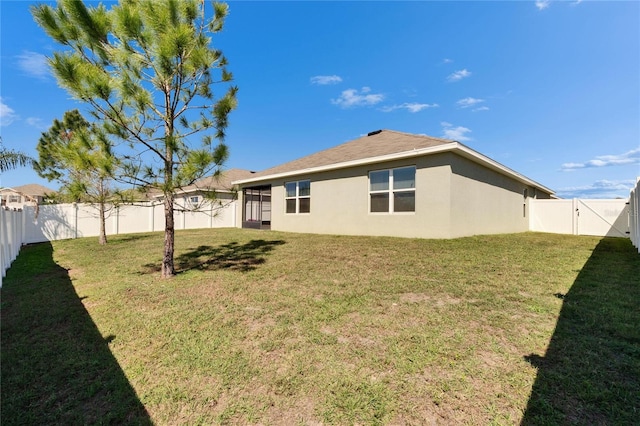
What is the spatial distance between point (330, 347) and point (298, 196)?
432 inches

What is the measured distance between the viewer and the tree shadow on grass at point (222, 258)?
641 cm

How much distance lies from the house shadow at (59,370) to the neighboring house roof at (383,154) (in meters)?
8.48

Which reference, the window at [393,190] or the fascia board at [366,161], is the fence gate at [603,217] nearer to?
the window at [393,190]

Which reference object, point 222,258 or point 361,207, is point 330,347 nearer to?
point 222,258

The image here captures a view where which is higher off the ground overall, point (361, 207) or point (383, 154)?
point (383, 154)

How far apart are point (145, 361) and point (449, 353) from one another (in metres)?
2.86

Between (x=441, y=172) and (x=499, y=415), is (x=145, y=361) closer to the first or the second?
(x=499, y=415)

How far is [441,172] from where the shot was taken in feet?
28.7

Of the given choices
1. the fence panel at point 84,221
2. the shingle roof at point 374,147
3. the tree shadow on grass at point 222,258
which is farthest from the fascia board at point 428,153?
the tree shadow on grass at point 222,258

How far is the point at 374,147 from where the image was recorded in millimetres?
11336

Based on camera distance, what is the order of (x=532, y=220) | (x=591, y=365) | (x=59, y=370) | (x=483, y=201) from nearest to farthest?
1. (x=591, y=365)
2. (x=59, y=370)
3. (x=483, y=201)
4. (x=532, y=220)

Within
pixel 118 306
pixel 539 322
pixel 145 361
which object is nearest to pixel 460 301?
pixel 539 322

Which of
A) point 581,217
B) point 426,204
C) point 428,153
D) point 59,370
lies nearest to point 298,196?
point 426,204

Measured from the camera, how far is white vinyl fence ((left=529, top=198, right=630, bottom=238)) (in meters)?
12.8
